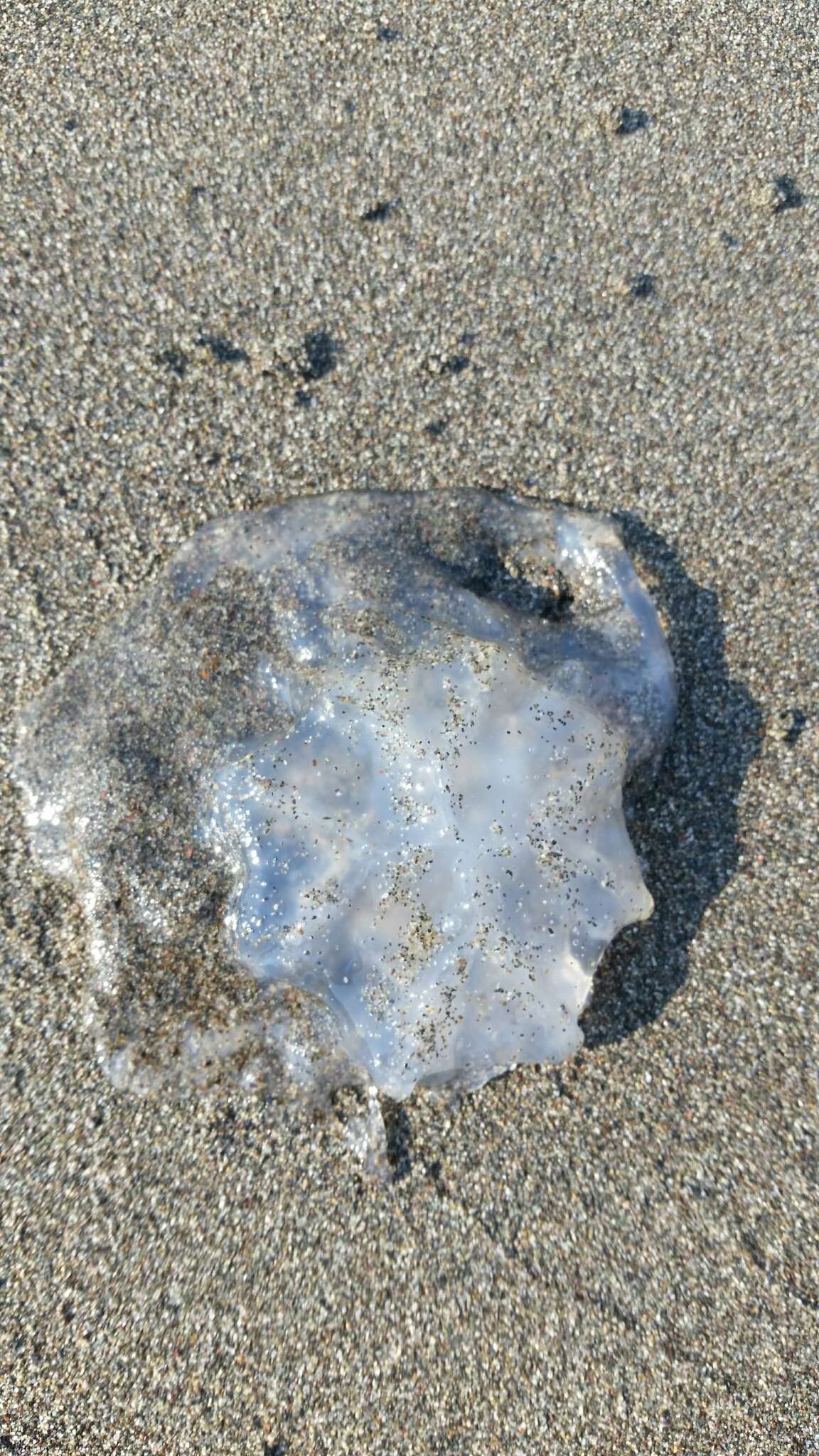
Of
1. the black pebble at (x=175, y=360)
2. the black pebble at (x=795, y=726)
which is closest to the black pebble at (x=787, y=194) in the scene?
the black pebble at (x=795, y=726)

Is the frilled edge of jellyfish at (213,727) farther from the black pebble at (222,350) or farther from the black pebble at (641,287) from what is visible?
the black pebble at (641,287)

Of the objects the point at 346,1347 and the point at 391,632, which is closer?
the point at 346,1347

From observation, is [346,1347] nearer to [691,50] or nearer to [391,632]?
[391,632]

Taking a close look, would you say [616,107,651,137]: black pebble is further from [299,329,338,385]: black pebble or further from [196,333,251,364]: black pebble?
[196,333,251,364]: black pebble

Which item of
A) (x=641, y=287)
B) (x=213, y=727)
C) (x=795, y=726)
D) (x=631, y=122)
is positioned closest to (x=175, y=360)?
(x=213, y=727)

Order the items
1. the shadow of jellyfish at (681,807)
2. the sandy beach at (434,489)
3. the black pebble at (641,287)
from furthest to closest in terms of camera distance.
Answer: the black pebble at (641,287) → the shadow of jellyfish at (681,807) → the sandy beach at (434,489)

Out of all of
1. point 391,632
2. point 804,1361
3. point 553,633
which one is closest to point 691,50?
point 553,633
